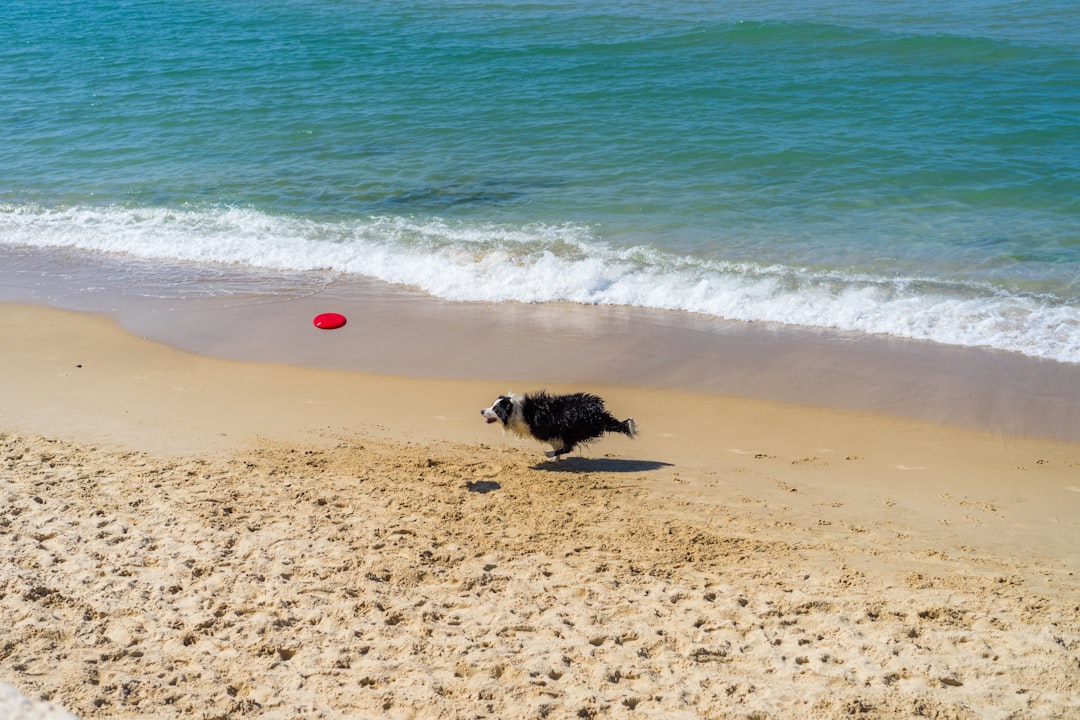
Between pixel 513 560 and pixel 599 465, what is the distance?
204 centimetres

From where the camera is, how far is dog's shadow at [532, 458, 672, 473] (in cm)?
872

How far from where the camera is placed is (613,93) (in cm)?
2089

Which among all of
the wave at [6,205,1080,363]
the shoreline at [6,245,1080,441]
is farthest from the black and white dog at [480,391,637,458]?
the wave at [6,205,1080,363]

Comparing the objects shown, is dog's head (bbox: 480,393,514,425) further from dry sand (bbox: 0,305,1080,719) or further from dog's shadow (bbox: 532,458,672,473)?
dog's shadow (bbox: 532,458,672,473)

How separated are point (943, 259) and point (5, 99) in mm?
21186

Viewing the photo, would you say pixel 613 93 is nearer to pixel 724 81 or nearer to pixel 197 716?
pixel 724 81

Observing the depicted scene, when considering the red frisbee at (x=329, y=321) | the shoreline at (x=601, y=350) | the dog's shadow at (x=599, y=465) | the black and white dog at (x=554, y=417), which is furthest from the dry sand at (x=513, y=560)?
the red frisbee at (x=329, y=321)

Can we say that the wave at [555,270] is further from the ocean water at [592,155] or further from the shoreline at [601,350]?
the shoreline at [601,350]

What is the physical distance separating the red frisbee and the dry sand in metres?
1.69

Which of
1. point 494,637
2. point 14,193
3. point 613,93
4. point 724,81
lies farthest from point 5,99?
point 494,637

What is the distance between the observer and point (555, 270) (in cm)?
1343

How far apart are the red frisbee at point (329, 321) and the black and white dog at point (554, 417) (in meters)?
4.16

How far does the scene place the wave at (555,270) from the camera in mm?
11680

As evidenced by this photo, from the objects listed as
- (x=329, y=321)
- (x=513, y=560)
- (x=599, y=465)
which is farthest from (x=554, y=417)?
(x=329, y=321)
